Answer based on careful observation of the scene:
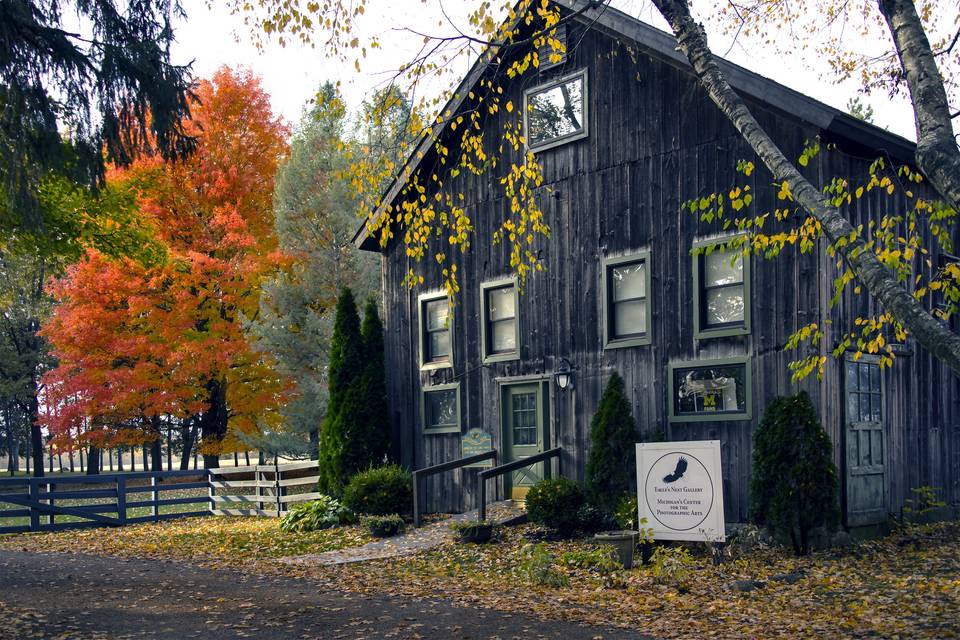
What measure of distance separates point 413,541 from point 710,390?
5.37 meters

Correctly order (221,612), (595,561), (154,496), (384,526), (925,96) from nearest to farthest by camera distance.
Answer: (925,96), (221,612), (595,561), (384,526), (154,496)

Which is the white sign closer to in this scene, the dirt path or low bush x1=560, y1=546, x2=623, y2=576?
low bush x1=560, y1=546, x2=623, y2=576

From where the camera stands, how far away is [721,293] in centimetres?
1423

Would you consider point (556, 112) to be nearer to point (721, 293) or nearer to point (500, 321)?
point (500, 321)

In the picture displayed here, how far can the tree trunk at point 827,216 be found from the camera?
24.3 ft

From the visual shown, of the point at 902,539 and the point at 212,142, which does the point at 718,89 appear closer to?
the point at 902,539

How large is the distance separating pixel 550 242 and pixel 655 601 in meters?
8.29

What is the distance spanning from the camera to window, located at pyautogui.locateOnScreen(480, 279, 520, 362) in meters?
17.4

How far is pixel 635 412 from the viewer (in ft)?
49.7

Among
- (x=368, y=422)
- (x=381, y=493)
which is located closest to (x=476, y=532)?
(x=381, y=493)

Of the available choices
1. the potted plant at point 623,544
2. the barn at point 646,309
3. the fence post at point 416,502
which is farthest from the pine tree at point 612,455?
the fence post at point 416,502

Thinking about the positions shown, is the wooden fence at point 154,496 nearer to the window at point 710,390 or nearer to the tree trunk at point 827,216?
the window at point 710,390

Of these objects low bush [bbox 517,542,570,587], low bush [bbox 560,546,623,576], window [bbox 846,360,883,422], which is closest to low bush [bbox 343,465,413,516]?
low bush [bbox 560,546,623,576]

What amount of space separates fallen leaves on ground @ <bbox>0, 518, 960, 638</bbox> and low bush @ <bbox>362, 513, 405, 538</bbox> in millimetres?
367
